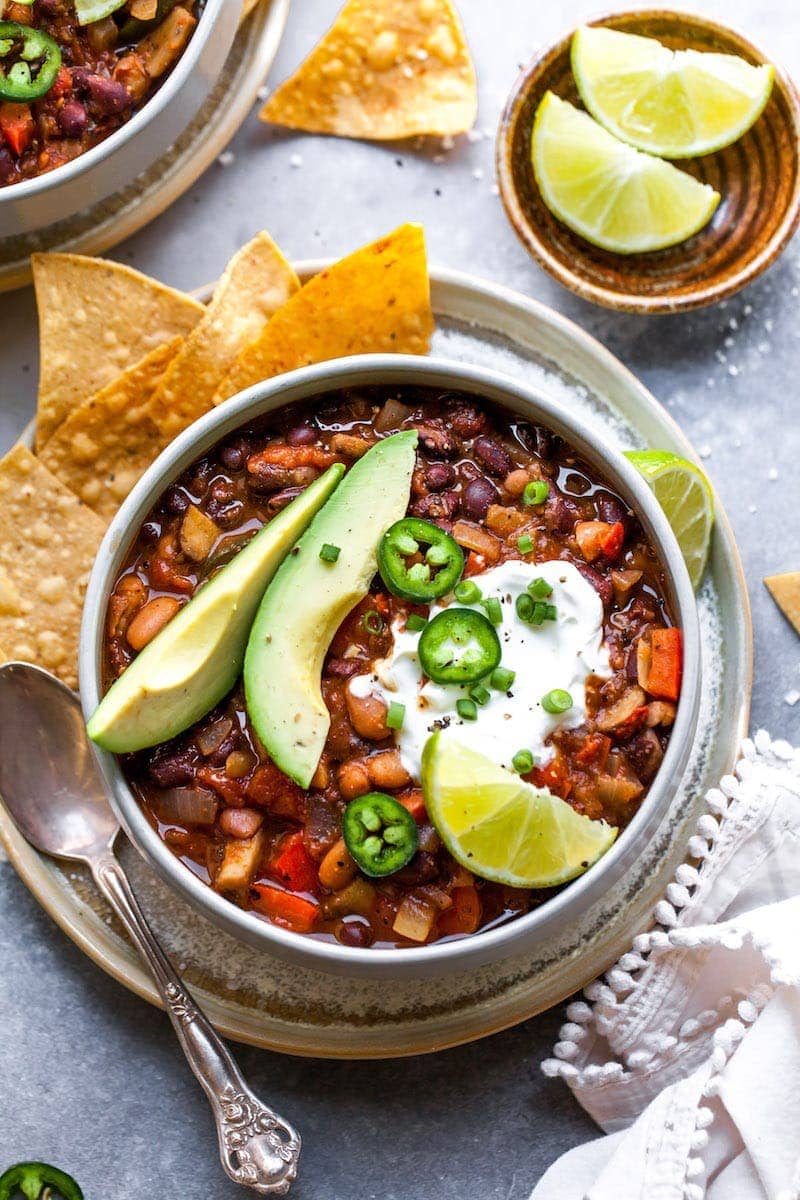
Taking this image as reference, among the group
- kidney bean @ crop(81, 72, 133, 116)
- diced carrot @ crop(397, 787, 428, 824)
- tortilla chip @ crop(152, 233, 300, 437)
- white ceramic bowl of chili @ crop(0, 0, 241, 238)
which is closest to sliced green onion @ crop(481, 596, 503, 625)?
diced carrot @ crop(397, 787, 428, 824)

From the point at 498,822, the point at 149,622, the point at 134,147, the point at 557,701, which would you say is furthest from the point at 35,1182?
the point at 134,147

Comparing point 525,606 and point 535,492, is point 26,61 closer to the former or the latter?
point 535,492

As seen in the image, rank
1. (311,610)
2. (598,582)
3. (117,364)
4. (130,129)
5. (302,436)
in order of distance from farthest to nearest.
Answer: (117,364) < (130,129) < (302,436) < (598,582) < (311,610)

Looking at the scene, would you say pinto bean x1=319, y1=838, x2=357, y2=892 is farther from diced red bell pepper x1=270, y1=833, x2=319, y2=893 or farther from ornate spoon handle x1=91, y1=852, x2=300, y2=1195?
ornate spoon handle x1=91, y1=852, x2=300, y2=1195

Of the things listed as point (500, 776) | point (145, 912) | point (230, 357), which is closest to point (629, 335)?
point (230, 357)

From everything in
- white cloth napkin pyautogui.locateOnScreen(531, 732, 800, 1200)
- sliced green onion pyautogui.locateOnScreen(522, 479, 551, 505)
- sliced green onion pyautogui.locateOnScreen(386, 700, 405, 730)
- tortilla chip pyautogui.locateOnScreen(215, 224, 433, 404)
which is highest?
tortilla chip pyautogui.locateOnScreen(215, 224, 433, 404)

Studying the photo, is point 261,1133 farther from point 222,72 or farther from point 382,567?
point 222,72

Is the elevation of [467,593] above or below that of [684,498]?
above
